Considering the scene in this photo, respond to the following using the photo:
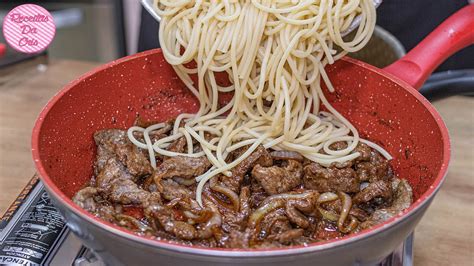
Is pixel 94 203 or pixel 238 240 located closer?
pixel 238 240

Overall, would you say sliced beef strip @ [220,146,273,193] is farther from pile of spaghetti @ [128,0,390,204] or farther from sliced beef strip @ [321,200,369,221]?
sliced beef strip @ [321,200,369,221]

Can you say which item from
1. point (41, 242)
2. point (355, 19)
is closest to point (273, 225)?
point (41, 242)

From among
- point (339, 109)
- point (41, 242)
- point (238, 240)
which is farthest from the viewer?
point (339, 109)

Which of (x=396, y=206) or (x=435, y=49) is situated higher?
(x=435, y=49)

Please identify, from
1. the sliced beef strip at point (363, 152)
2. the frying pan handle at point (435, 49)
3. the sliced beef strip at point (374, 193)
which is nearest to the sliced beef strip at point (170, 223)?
the sliced beef strip at point (374, 193)

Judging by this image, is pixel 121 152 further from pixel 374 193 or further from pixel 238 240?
pixel 374 193

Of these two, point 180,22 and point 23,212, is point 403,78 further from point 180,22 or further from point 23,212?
point 23,212
